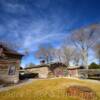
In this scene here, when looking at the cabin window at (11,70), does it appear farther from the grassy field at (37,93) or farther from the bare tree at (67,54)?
the bare tree at (67,54)

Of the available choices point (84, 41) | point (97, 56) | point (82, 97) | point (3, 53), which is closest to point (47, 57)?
point (97, 56)

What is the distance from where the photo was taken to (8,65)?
2267cm

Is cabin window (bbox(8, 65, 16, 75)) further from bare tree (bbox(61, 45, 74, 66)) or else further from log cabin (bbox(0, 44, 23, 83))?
bare tree (bbox(61, 45, 74, 66))

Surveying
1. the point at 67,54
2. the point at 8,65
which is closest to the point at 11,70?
the point at 8,65

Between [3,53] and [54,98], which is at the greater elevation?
[3,53]

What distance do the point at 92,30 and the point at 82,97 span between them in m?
27.3

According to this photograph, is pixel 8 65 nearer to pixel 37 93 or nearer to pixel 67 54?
pixel 37 93

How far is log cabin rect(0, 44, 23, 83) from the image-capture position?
21938 millimetres

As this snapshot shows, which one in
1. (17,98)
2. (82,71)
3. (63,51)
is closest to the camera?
(17,98)

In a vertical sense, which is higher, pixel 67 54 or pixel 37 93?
pixel 67 54

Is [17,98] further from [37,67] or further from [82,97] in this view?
[37,67]

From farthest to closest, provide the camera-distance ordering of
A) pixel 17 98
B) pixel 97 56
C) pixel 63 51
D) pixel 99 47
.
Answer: pixel 63 51
pixel 97 56
pixel 99 47
pixel 17 98

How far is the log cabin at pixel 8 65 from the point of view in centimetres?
2194

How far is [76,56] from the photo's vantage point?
56750mm
